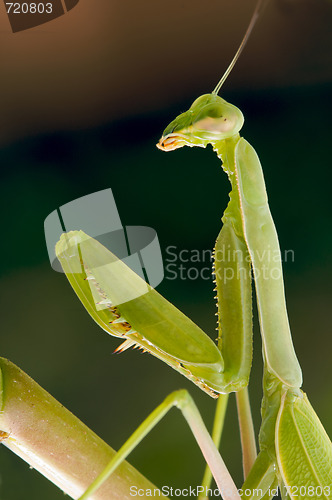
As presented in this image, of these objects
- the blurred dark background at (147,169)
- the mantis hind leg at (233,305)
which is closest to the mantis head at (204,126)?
the mantis hind leg at (233,305)

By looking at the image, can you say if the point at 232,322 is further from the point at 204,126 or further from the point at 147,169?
the point at 147,169

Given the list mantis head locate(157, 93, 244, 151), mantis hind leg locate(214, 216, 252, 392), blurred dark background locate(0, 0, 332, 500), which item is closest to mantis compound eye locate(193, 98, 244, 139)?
mantis head locate(157, 93, 244, 151)

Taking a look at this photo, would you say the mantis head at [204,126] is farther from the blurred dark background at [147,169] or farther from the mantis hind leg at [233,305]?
the blurred dark background at [147,169]

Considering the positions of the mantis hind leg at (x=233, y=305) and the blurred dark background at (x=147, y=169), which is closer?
the mantis hind leg at (x=233, y=305)

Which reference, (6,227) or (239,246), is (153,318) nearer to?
(239,246)

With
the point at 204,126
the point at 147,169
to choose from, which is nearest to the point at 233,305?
the point at 204,126

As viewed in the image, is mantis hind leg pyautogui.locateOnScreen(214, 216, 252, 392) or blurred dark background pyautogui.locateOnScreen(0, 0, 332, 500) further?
blurred dark background pyautogui.locateOnScreen(0, 0, 332, 500)

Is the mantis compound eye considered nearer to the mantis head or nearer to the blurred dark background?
the mantis head
